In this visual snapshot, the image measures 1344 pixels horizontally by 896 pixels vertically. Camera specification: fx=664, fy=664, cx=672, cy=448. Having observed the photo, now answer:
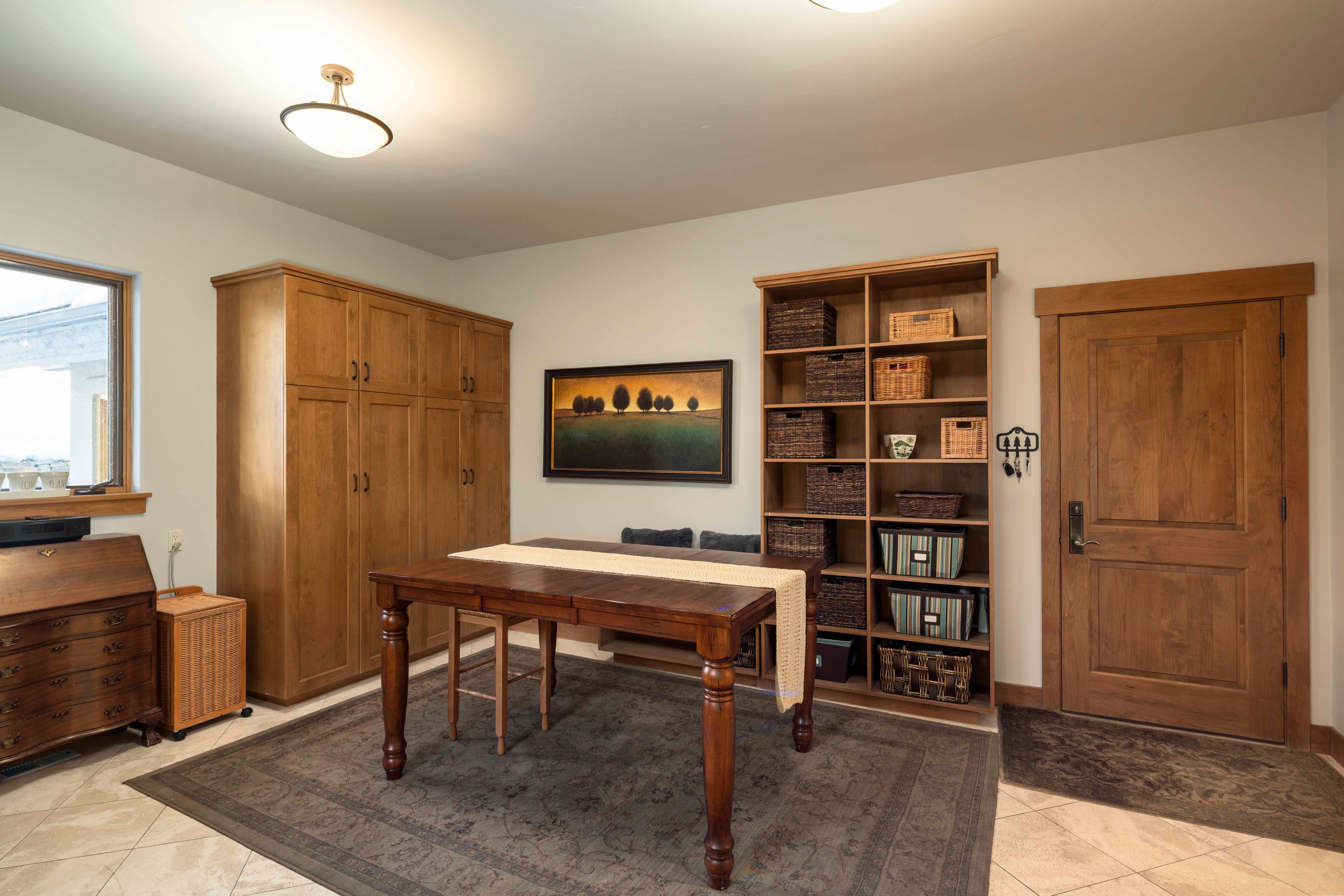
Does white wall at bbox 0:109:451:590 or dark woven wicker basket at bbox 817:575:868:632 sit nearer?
white wall at bbox 0:109:451:590

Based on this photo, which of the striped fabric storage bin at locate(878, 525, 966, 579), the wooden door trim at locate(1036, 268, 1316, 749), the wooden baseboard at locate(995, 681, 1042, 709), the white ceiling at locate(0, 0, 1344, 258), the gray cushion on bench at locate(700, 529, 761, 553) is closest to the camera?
the white ceiling at locate(0, 0, 1344, 258)

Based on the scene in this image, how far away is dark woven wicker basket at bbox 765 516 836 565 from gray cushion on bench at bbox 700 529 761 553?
9.1 inches

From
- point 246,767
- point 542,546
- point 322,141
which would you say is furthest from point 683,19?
point 246,767

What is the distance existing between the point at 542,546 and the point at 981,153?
3.04 metres

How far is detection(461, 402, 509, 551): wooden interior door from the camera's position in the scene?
15.5ft

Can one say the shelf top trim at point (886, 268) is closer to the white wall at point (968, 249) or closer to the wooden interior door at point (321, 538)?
the white wall at point (968, 249)

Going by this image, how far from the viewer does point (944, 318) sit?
3.40 meters

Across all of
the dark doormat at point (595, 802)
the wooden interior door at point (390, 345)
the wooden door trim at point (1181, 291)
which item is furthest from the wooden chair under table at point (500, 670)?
the wooden door trim at point (1181, 291)

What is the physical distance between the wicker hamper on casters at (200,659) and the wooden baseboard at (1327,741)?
5.03 m

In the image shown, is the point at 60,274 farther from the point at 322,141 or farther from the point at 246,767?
the point at 246,767

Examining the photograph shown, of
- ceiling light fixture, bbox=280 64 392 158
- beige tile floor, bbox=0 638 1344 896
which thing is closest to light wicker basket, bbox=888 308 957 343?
beige tile floor, bbox=0 638 1344 896

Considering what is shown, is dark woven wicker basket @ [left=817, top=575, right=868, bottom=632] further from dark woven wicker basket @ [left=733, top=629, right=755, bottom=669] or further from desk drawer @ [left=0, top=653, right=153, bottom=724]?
desk drawer @ [left=0, top=653, right=153, bottom=724]

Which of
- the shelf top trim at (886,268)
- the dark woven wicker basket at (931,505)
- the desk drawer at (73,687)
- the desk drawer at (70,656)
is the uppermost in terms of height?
the shelf top trim at (886,268)

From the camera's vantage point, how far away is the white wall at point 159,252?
10.1ft
